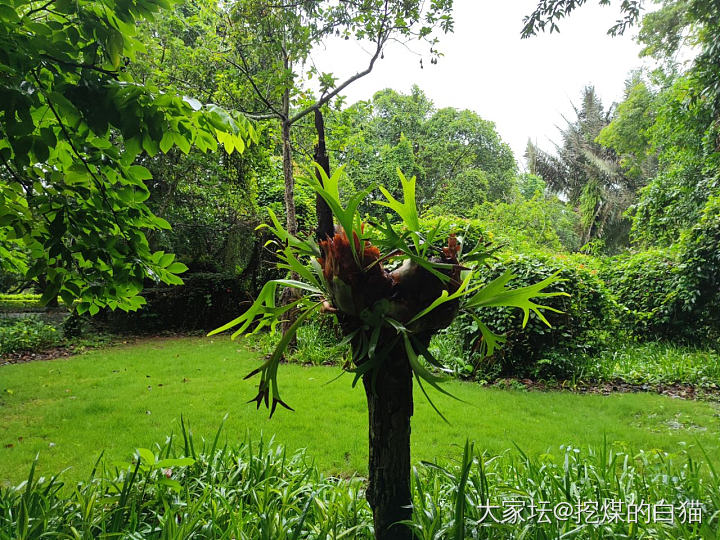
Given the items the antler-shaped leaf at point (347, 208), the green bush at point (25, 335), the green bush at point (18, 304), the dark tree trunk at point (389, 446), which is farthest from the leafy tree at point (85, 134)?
the green bush at point (18, 304)

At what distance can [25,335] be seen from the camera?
7375mm

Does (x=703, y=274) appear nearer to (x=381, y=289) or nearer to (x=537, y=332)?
(x=537, y=332)

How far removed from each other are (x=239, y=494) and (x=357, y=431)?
1.67m

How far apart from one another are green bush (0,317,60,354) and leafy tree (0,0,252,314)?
737cm

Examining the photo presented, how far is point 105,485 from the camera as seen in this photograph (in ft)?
6.21

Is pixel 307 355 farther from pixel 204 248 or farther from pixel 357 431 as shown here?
pixel 204 248

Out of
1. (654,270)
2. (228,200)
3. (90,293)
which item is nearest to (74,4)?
(90,293)

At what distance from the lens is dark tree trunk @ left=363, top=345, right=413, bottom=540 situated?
115 cm

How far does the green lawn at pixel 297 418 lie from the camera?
10.1ft

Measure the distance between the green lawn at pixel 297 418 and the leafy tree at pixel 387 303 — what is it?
1681mm

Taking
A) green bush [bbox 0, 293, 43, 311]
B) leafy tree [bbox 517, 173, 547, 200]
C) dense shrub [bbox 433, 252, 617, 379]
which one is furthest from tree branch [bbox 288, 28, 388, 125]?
leafy tree [bbox 517, 173, 547, 200]

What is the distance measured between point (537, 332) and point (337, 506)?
406 centimetres

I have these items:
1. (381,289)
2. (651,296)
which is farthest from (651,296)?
(381,289)

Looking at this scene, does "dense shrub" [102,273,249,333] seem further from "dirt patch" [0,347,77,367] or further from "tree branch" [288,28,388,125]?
"tree branch" [288,28,388,125]
